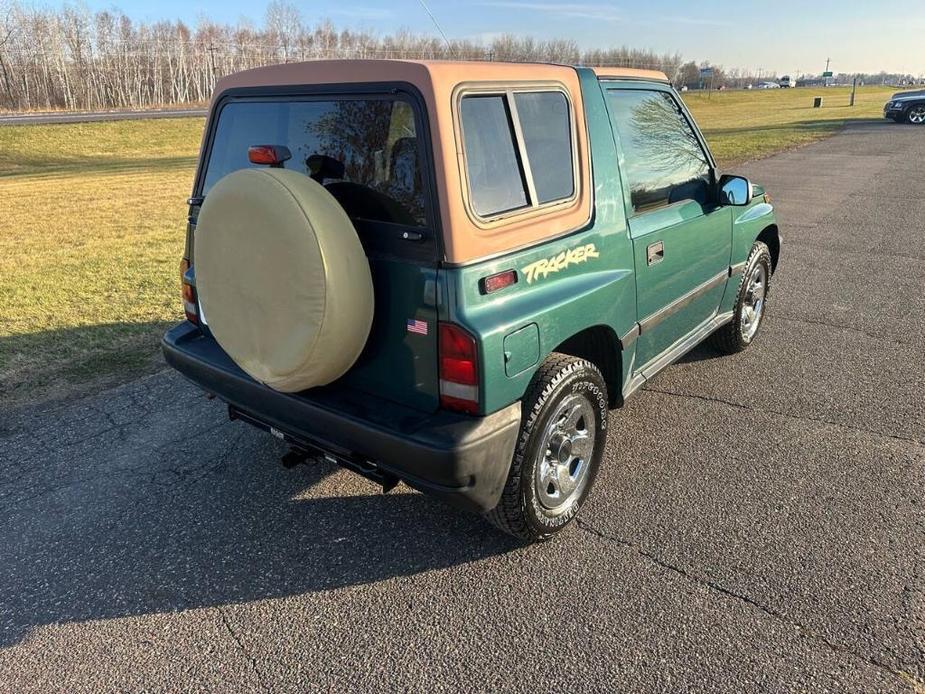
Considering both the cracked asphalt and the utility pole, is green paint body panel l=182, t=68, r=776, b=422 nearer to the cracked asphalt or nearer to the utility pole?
the cracked asphalt

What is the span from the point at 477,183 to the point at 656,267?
1371 millimetres

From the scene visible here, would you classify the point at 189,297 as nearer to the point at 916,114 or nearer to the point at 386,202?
the point at 386,202

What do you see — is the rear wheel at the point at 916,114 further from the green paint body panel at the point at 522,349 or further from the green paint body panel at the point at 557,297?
the green paint body panel at the point at 522,349

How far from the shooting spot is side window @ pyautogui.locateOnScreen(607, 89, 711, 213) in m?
3.20

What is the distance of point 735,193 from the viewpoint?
3.87 metres

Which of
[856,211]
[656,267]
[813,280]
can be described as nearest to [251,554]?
[656,267]

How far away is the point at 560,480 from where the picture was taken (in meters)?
2.91

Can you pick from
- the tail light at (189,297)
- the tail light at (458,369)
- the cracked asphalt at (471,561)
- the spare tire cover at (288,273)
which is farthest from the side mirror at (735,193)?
the tail light at (189,297)

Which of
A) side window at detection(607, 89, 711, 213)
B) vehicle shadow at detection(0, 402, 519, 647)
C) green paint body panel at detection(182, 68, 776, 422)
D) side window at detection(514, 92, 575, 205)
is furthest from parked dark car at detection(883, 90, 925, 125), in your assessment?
vehicle shadow at detection(0, 402, 519, 647)

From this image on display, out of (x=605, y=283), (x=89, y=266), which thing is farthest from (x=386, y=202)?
(x=89, y=266)

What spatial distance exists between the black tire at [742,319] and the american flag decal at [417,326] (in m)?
2.97

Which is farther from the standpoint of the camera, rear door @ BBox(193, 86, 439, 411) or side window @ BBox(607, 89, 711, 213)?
side window @ BBox(607, 89, 711, 213)

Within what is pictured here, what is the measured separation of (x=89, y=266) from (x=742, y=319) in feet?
A: 22.7

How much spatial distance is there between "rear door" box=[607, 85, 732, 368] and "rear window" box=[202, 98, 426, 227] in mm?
1230
